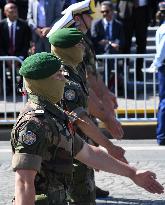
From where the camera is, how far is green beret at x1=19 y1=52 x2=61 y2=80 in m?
4.21

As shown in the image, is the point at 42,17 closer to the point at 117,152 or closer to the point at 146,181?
the point at 117,152

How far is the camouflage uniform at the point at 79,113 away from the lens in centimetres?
560

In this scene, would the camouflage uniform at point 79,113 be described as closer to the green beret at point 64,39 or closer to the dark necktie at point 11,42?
the green beret at point 64,39

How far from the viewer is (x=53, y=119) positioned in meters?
4.24

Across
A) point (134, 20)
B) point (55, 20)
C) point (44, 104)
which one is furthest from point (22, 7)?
point (44, 104)

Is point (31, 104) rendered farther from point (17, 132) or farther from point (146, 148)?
point (146, 148)

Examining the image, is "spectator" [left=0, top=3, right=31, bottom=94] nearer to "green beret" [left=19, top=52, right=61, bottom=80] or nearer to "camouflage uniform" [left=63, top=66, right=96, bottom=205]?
"camouflage uniform" [left=63, top=66, right=96, bottom=205]

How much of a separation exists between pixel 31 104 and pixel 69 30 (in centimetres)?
160

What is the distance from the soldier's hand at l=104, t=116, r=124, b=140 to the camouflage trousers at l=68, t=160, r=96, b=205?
14.9 inches

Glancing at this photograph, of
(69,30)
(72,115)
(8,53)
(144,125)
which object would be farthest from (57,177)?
(8,53)

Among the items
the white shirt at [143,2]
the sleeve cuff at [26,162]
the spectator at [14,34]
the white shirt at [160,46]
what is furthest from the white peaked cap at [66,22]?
the white shirt at [143,2]

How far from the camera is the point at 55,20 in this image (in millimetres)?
11344

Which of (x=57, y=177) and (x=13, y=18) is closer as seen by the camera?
(x=57, y=177)

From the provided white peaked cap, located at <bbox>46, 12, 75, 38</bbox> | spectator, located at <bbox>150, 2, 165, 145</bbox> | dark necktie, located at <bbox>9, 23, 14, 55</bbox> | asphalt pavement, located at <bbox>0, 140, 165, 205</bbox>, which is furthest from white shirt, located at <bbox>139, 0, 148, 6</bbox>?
white peaked cap, located at <bbox>46, 12, 75, 38</bbox>
